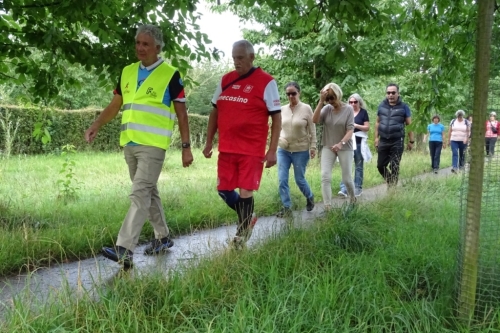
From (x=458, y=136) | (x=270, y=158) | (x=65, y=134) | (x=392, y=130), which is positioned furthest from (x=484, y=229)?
(x=65, y=134)

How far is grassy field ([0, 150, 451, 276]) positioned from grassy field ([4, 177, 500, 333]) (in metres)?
0.79

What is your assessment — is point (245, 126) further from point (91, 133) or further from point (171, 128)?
point (91, 133)

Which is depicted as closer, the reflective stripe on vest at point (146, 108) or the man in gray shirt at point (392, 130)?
the reflective stripe on vest at point (146, 108)

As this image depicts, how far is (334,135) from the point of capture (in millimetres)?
6754

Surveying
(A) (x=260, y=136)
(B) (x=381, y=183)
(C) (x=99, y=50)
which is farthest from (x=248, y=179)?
(B) (x=381, y=183)

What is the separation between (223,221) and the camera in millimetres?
6066

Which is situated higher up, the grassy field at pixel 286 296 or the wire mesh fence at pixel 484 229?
the wire mesh fence at pixel 484 229

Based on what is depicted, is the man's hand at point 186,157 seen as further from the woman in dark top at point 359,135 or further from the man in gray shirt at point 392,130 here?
the woman in dark top at point 359,135

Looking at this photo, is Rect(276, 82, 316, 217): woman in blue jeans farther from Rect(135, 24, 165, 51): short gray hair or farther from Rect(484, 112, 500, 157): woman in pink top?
Rect(484, 112, 500, 157): woman in pink top

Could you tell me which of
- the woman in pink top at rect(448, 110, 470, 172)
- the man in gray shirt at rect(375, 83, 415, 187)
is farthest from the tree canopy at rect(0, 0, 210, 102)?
the woman in pink top at rect(448, 110, 470, 172)

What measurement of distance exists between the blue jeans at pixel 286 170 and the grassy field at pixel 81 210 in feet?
1.27

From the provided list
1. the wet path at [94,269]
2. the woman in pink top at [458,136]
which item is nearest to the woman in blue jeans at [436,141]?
the woman in pink top at [458,136]

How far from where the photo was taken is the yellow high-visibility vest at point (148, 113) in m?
4.19

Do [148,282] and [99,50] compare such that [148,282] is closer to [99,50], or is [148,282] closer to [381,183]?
[99,50]
